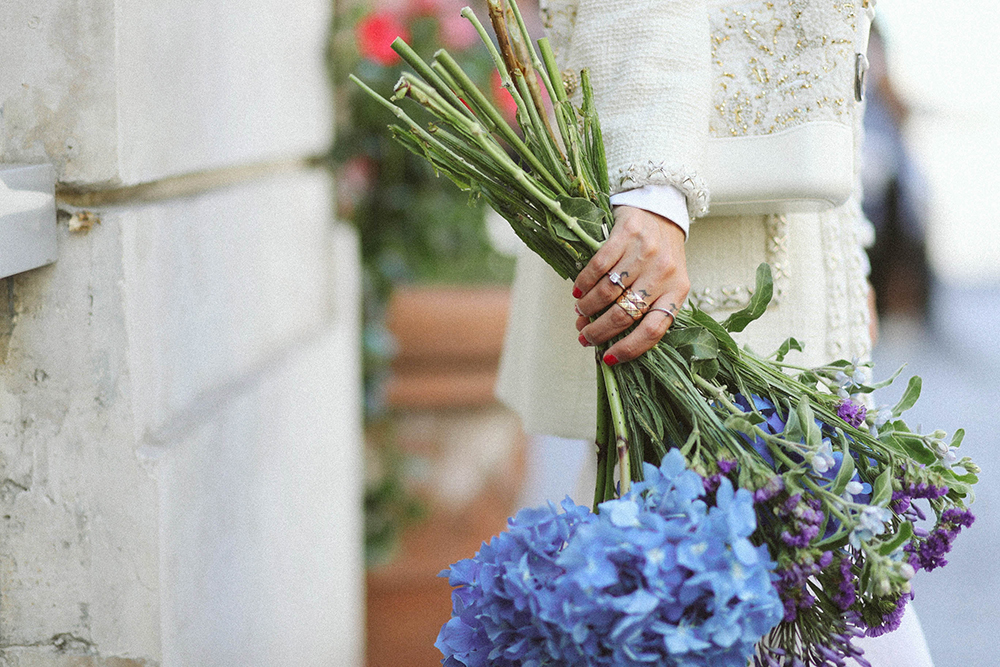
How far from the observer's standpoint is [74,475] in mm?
1124

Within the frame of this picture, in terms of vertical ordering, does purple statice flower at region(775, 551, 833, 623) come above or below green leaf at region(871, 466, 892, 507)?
below

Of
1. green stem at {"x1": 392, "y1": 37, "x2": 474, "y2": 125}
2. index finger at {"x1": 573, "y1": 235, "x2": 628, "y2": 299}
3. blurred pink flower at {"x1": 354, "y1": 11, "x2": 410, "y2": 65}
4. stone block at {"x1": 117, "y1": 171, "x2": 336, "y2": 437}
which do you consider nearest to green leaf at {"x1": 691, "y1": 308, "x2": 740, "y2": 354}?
index finger at {"x1": 573, "y1": 235, "x2": 628, "y2": 299}

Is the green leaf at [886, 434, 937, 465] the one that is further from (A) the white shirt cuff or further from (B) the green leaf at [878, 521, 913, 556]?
(A) the white shirt cuff

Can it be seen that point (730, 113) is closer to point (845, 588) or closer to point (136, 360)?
point (845, 588)

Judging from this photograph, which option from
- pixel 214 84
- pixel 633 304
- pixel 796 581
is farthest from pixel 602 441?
pixel 214 84

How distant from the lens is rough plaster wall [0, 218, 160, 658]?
110 centimetres

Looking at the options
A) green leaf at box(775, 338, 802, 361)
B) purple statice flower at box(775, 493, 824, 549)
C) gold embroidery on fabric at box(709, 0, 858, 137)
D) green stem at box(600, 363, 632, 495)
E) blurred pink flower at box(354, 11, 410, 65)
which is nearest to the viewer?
purple statice flower at box(775, 493, 824, 549)

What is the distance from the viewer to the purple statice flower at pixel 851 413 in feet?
3.13

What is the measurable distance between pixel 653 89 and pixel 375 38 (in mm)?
1902

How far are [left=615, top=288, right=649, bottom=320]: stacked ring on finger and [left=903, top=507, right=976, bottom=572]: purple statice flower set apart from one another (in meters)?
0.37

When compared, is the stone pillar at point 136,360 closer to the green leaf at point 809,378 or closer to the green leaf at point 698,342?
the green leaf at point 698,342

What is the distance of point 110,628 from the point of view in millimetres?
1142

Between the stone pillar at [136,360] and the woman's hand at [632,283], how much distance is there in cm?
58

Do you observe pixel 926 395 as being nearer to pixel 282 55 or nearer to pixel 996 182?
pixel 282 55
